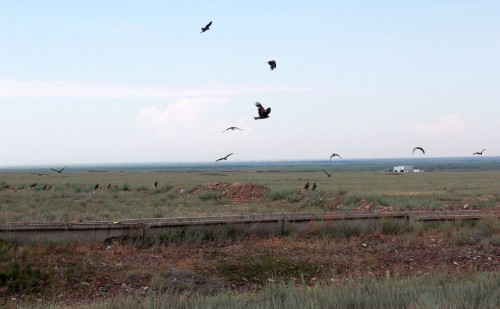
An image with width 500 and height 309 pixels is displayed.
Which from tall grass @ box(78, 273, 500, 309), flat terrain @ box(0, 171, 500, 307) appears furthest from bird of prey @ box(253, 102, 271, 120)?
tall grass @ box(78, 273, 500, 309)

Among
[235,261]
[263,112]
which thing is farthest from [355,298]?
[263,112]

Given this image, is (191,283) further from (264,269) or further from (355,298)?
(355,298)

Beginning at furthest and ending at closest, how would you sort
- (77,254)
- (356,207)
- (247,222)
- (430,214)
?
(356,207) < (430,214) < (247,222) < (77,254)

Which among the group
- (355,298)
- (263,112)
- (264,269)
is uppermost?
(263,112)

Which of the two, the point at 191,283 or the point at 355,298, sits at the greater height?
the point at 355,298

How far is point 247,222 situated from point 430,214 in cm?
526

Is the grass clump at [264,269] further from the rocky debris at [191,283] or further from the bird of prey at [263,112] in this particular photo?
the bird of prey at [263,112]

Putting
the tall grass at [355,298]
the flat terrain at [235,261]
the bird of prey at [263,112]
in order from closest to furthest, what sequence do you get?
1. the tall grass at [355,298]
2. the flat terrain at [235,261]
3. the bird of prey at [263,112]

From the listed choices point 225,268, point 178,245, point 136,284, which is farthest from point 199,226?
point 136,284

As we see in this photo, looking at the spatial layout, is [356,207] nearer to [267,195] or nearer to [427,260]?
[267,195]

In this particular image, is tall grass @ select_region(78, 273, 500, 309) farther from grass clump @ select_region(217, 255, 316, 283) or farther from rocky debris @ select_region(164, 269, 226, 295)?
grass clump @ select_region(217, 255, 316, 283)

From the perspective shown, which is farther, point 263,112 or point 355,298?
point 263,112

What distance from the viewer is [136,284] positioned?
33.9ft

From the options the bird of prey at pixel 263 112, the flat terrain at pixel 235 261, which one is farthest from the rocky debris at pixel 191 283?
the bird of prey at pixel 263 112
